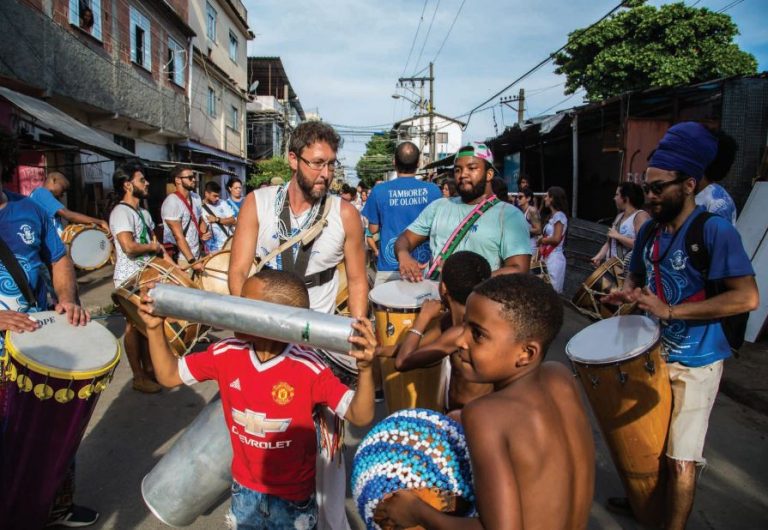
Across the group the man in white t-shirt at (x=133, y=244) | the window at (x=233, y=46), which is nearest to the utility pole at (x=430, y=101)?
the window at (x=233, y=46)

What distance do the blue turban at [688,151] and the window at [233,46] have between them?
28277mm

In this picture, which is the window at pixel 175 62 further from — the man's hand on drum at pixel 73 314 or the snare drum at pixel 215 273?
the man's hand on drum at pixel 73 314

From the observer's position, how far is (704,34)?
21297 mm

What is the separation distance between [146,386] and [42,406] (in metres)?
2.76

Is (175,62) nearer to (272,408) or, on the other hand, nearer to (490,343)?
(272,408)

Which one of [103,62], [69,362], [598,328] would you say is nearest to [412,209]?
[598,328]

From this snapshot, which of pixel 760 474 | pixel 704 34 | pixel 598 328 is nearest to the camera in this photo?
pixel 598 328

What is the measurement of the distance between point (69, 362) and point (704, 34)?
25.9 m

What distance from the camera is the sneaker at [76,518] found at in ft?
9.05

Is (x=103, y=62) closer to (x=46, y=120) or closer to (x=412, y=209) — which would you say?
(x=46, y=120)

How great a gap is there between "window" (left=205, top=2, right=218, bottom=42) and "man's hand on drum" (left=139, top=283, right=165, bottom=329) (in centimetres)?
2483

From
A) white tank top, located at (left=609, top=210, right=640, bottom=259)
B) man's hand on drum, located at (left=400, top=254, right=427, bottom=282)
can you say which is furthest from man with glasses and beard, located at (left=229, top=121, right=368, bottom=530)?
white tank top, located at (left=609, top=210, right=640, bottom=259)

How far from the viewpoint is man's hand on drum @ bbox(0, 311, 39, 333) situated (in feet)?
7.34

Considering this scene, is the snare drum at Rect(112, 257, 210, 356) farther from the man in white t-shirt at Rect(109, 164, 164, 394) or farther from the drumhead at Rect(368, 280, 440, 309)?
the drumhead at Rect(368, 280, 440, 309)
